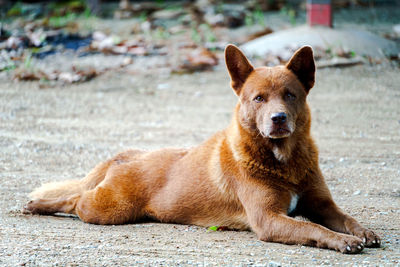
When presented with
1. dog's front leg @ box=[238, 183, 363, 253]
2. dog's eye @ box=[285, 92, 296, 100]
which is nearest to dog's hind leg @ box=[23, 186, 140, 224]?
dog's front leg @ box=[238, 183, 363, 253]

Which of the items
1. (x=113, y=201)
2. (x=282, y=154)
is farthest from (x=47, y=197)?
(x=282, y=154)

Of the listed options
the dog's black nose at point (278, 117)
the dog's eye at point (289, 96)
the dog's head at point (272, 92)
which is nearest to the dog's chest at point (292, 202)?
the dog's head at point (272, 92)

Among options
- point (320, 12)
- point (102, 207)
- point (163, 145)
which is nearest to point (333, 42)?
point (320, 12)

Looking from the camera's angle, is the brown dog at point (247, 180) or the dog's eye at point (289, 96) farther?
the dog's eye at point (289, 96)

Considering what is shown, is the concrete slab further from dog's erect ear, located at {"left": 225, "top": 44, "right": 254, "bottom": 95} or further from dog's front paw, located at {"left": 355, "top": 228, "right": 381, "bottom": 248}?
dog's front paw, located at {"left": 355, "top": 228, "right": 381, "bottom": 248}

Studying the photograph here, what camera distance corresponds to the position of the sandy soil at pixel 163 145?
3.71 metres

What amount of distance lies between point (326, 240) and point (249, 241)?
57 cm

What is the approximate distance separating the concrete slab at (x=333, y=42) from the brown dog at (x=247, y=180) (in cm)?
560

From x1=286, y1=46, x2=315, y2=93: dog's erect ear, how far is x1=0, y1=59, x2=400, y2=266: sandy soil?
117cm

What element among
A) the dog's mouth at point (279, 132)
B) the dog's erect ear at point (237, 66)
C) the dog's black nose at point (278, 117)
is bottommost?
the dog's mouth at point (279, 132)

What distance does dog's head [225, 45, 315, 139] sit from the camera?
406cm

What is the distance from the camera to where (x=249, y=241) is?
404cm

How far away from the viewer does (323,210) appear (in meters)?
4.21

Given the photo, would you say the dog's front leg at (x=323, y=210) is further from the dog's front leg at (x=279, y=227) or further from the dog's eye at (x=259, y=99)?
the dog's eye at (x=259, y=99)
